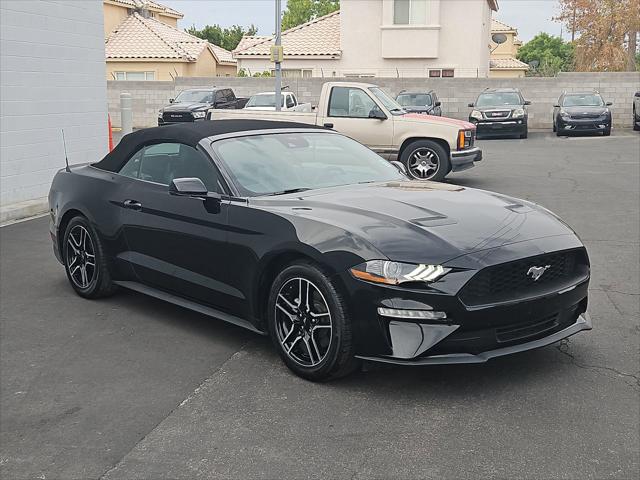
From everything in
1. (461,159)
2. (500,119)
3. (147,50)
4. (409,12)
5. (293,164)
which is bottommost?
(461,159)

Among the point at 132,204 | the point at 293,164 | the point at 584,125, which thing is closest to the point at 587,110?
the point at 584,125

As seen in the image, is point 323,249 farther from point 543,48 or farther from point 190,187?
point 543,48

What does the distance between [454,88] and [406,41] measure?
829cm

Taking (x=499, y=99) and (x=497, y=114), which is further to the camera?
(x=499, y=99)

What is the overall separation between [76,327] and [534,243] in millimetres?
3421

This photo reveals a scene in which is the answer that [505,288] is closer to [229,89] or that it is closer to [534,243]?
[534,243]

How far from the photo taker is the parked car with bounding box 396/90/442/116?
90.2 feet

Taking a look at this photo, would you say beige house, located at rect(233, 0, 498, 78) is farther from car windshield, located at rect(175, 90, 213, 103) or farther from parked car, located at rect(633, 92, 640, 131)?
parked car, located at rect(633, 92, 640, 131)

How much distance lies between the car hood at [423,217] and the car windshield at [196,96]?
994 inches

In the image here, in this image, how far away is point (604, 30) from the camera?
47656 millimetres

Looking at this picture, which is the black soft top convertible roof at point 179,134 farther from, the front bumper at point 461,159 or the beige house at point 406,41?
the beige house at point 406,41

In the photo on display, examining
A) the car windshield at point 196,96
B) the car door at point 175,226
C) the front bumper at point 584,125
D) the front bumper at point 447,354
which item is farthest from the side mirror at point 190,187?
the car windshield at point 196,96

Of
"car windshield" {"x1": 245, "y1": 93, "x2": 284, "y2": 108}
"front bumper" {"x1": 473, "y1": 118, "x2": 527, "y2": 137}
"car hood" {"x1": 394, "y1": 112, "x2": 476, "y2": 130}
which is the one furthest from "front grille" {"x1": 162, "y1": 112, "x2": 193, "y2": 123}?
"car hood" {"x1": 394, "y1": 112, "x2": 476, "y2": 130}

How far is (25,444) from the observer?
4.16 m
